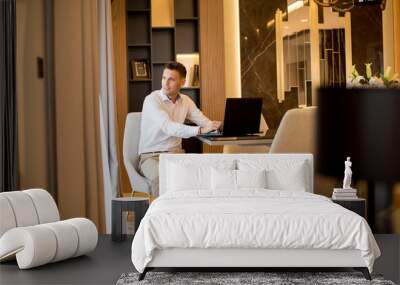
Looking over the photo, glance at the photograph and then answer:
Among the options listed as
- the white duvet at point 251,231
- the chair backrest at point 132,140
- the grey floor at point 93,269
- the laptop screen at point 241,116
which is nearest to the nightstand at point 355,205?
the grey floor at point 93,269

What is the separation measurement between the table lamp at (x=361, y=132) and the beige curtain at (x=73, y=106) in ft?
6.99

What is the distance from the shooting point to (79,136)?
591 centimetres

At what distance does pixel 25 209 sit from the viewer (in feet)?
14.3

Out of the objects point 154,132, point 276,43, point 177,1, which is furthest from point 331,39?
point 154,132

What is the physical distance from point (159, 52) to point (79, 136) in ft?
12.2

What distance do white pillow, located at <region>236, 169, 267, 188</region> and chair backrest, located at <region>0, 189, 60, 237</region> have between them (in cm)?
126

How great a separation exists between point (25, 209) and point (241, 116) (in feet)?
7.48

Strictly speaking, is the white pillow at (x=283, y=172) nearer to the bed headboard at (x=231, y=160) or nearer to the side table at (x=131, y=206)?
the bed headboard at (x=231, y=160)

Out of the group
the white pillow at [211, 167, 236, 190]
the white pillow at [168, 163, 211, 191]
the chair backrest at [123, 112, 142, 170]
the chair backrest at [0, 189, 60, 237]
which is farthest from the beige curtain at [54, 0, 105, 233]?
the white pillow at [211, 167, 236, 190]

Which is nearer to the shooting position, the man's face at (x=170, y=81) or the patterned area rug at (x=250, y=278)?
the patterned area rug at (x=250, y=278)

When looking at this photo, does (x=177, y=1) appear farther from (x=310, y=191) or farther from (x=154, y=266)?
(x=154, y=266)

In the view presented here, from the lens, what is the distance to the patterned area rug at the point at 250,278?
377 cm

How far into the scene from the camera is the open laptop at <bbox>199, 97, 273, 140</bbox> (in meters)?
5.93

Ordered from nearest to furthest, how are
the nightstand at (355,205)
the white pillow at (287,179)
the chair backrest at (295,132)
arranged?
the nightstand at (355,205), the white pillow at (287,179), the chair backrest at (295,132)
